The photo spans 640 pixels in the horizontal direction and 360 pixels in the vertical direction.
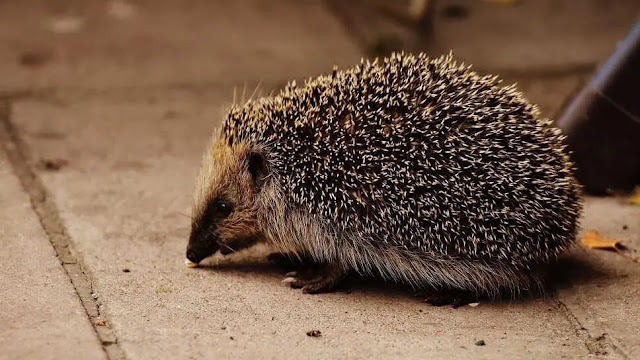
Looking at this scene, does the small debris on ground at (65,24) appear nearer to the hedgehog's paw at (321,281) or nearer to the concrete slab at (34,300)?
the concrete slab at (34,300)

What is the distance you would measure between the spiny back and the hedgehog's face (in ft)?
0.88

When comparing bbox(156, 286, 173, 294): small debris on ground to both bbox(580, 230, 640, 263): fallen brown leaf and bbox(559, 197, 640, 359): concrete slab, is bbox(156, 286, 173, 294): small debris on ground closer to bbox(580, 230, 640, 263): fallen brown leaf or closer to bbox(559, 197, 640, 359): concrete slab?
bbox(559, 197, 640, 359): concrete slab

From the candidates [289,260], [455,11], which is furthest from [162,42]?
[289,260]

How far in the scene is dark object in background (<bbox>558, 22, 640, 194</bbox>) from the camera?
22.2 feet

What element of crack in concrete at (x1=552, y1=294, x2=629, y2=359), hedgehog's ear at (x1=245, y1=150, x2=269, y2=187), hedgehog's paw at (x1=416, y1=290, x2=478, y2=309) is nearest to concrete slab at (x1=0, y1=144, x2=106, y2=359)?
hedgehog's ear at (x1=245, y1=150, x2=269, y2=187)

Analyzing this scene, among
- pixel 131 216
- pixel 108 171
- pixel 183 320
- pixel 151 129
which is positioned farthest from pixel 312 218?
pixel 151 129

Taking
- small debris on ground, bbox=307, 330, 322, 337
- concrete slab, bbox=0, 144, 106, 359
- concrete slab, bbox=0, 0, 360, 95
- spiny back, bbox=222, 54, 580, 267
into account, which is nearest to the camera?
concrete slab, bbox=0, 144, 106, 359

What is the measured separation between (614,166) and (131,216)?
3.13m

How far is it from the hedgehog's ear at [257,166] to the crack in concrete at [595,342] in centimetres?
180

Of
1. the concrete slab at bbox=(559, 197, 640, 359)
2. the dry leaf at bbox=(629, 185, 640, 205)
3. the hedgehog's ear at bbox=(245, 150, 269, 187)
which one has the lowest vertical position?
the concrete slab at bbox=(559, 197, 640, 359)

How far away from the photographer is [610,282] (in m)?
5.85

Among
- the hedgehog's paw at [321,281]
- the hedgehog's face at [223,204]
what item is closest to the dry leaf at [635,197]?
the hedgehog's paw at [321,281]

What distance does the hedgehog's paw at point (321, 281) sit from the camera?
5711 mm

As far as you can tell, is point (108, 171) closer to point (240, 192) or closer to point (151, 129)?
point (151, 129)
